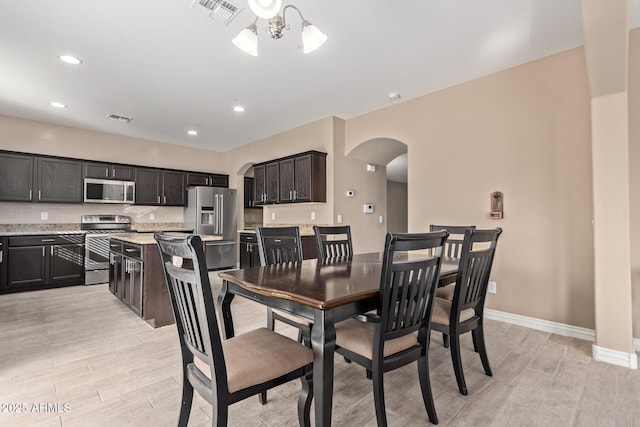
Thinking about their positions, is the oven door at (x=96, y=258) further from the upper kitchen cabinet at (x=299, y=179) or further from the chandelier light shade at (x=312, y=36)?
the chandelier light shade at (x=312, y=36)

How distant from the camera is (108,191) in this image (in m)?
5.43

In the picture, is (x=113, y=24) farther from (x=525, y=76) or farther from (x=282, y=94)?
(x=525, y=76)

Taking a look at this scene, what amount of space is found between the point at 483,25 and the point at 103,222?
6307mm

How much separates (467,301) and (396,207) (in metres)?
8.49

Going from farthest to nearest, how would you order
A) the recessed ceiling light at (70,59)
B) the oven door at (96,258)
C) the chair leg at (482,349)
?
the oven door at (96,258), the recessed ceiling light at (70,59), the chair leg at (482,349)

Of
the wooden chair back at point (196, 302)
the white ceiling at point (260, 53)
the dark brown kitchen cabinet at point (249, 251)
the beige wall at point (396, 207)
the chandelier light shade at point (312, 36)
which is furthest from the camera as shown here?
the beige wall at point (396, 207)

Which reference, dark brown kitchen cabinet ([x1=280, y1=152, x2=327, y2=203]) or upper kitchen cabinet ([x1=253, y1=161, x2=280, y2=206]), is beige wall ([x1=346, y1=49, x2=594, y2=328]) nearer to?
dark brown kitchen cabinet ([x1=280, y1=152, x2=327, y2=203])

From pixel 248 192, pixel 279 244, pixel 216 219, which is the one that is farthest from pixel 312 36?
pixel 248 192

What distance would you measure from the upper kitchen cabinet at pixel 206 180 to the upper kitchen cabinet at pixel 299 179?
1849 millimetres

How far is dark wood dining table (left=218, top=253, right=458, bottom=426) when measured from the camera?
1227mm

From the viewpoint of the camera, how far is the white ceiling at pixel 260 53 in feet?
7.70

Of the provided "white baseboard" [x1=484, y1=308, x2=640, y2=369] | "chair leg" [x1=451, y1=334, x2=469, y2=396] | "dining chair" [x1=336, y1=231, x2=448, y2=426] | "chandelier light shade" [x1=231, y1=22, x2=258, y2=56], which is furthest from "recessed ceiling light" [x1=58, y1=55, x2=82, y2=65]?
"white baseboard" [x1=484, y1=308, x2=640, y2=369]

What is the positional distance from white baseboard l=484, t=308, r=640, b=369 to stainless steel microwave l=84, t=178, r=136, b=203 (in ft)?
19.5

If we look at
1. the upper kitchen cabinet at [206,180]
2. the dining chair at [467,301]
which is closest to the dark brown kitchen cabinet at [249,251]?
the upper kitchen cabinet at [206,180]
